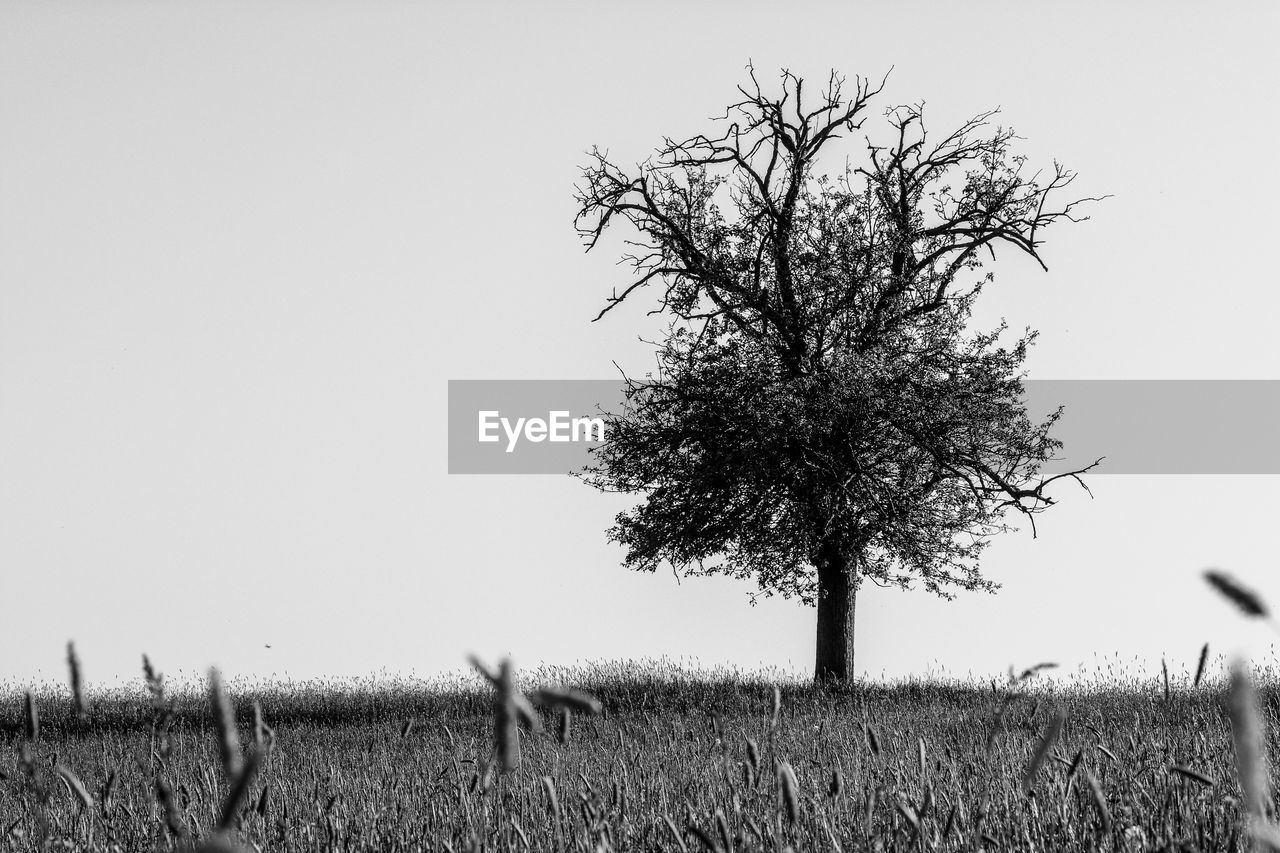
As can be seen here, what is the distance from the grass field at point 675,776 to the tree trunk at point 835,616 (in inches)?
49.9

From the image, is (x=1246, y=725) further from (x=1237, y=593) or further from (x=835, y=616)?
(x=835, y=616)

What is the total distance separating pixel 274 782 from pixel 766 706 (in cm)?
834

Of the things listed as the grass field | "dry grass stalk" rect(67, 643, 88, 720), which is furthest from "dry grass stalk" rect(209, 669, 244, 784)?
"dry grass stalk" rect(67, 643, 88, 720)

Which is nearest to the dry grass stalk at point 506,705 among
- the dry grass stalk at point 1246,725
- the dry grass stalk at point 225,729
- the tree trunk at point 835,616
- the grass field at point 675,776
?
the grass field at point 675,776

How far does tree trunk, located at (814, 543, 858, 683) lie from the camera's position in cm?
1905

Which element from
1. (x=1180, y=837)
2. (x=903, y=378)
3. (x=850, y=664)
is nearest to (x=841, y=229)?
(x=903, y=378)

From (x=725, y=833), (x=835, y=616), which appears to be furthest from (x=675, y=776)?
(x=835, y=616)

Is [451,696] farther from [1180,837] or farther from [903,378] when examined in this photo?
[1180,837]

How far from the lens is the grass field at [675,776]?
329 centimetres

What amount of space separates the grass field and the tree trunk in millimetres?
1268

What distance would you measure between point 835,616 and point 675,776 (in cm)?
1235

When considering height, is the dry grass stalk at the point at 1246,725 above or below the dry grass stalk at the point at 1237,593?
below

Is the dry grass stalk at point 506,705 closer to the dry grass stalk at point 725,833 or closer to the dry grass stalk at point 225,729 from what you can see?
the dry grass stalk at point 225,729

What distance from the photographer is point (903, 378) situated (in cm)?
1720
